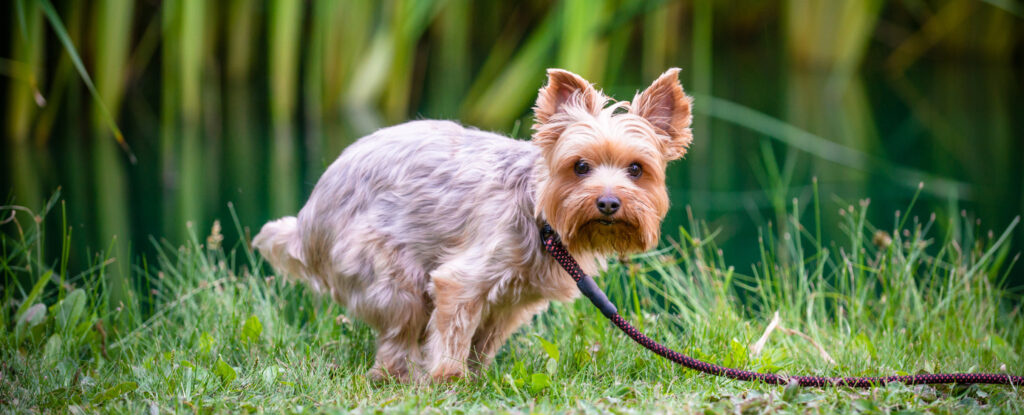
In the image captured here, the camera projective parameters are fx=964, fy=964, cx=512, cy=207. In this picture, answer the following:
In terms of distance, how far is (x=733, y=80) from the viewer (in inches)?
666

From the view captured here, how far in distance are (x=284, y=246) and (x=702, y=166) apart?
7496 millimetres

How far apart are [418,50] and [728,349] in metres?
12.6

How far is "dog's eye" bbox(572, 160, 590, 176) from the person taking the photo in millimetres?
3770

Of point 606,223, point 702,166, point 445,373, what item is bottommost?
point 702,166

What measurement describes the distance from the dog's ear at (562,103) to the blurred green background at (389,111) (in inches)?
97.2

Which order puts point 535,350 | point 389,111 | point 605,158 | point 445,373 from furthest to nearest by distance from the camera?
point 389,111 → point 535,350 → point 445,373 → point 605,158

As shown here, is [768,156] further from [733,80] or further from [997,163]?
[733,80]

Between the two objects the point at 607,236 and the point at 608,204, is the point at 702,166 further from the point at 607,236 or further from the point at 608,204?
the point at 608,204

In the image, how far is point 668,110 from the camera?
3904 millimetres

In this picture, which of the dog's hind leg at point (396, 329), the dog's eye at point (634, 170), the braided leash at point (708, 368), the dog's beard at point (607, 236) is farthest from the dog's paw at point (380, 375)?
the dog's eye at point (634, 170)

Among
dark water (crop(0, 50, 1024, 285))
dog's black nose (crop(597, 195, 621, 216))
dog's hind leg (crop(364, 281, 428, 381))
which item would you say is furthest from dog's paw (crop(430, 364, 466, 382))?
dark water (crop(0, 50, 1024, 285))

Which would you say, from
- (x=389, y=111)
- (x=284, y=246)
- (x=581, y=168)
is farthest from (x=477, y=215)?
(x=389, y=111)

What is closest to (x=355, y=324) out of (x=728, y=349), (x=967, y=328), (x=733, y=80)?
(x=728, y=349)

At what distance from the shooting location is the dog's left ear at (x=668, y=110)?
382cm
